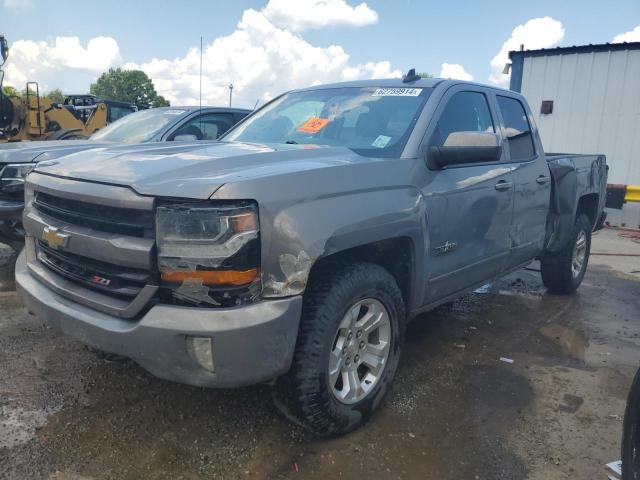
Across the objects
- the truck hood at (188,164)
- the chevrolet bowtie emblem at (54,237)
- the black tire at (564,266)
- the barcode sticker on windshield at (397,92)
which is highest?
the barcode sticker on windshield at (397,92)

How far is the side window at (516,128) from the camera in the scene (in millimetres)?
4141

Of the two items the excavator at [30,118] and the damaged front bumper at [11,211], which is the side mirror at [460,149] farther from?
the excavator at [30,118]

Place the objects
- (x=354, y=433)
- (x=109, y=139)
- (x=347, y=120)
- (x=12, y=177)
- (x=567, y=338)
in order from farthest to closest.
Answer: (x=109, y=139)
(x=12, y=177)
(x=567, y=338)
(x=347, y=120)
(x=354, y=433)

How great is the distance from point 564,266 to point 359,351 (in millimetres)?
3319

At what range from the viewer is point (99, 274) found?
2.45 metres

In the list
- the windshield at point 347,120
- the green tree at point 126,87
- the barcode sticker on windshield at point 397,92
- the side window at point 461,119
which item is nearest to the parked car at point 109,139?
the windshield at point 347,120

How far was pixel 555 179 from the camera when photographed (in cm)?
462

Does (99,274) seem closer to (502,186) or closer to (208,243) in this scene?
(208,243)

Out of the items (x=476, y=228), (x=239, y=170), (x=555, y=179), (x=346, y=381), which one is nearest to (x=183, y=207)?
(x=239, y=170)

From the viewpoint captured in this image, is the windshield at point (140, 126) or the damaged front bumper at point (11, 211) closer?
the damaged front bumper at point (11, 211)

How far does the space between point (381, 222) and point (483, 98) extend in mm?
1805

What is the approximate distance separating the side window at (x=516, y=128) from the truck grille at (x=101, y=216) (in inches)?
116

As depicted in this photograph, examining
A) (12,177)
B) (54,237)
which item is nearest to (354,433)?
(54,237)

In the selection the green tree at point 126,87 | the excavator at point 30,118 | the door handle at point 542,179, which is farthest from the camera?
the green tree at point 126,87
